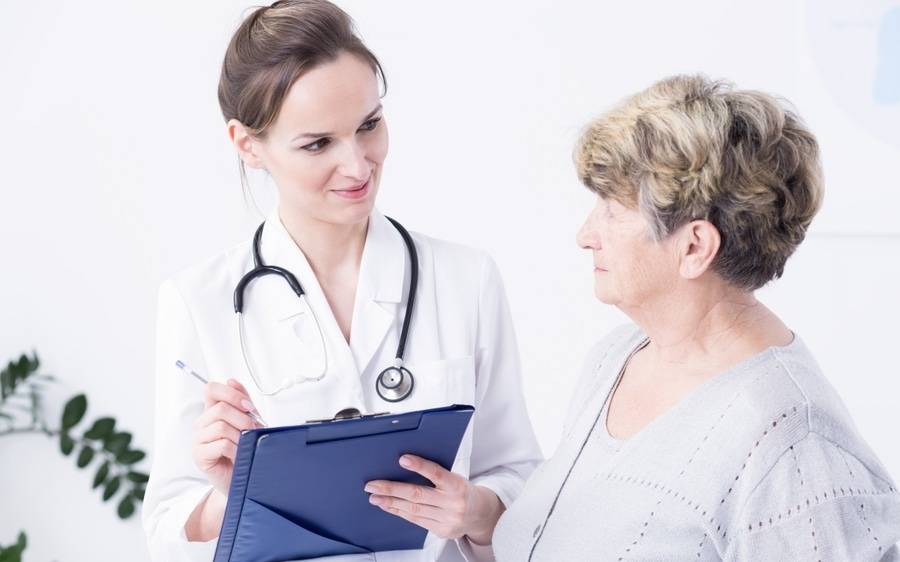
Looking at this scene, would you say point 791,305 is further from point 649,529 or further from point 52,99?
point 52,99

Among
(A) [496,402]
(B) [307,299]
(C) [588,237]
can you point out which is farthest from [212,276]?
(C) [588,237]

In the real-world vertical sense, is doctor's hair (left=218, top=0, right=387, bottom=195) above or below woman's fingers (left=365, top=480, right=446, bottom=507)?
above

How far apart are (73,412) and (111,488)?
0.71 feet

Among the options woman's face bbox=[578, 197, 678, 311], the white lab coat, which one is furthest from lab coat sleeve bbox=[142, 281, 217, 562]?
woman's face bbox=[578, 197, 678, 311]

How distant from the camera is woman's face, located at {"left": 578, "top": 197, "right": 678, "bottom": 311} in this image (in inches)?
46.6

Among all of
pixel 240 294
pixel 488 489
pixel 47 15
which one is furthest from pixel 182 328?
pixel 47 15

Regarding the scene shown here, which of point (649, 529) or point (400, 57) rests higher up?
point (400, 57)

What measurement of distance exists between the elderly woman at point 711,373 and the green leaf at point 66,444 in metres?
1.62

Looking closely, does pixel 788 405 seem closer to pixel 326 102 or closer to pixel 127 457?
pixel 326 102

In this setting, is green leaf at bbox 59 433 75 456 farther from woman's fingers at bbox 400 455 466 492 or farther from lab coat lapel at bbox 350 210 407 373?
woman's fingers at bbox 400 455 466 492

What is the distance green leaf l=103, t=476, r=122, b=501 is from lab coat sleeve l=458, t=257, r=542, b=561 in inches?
52.4

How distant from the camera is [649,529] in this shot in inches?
44.6

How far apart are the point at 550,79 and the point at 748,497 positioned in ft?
5.23

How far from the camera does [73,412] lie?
100.0 inches
